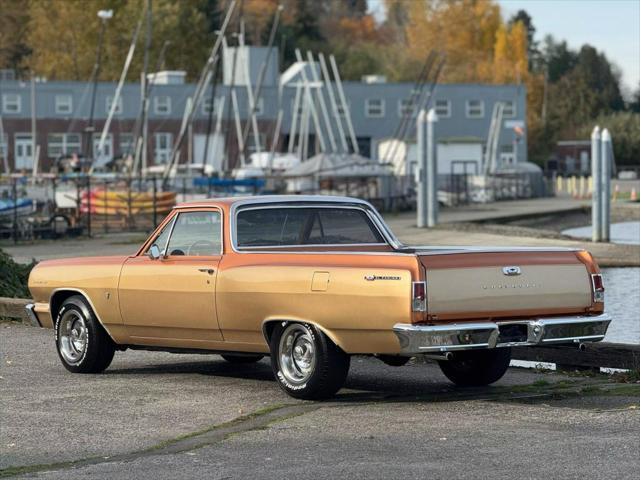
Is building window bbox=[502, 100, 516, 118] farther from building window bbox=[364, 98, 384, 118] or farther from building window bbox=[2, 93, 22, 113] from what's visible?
building window bbox=[2, 93, 22, 113]

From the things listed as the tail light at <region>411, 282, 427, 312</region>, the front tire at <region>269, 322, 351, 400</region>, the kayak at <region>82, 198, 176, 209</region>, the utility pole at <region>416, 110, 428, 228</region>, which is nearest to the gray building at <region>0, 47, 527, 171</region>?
the kayak at <region>82, 198, 176, 209</region>

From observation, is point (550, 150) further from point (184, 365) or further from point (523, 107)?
point (184, 365)

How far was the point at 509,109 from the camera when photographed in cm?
10594

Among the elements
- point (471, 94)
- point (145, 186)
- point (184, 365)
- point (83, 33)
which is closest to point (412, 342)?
point (184, 365)

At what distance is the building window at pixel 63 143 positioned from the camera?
301 ft

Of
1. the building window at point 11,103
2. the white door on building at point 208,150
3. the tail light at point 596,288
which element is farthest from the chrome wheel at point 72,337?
the building window at point 11,103

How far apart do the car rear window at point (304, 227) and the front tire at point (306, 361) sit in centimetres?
116

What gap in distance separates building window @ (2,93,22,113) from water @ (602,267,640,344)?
64.2 meters

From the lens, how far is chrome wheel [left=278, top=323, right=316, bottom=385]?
1156cm

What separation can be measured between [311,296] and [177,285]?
66.4 inches

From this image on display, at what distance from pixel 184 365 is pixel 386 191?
45506 mm

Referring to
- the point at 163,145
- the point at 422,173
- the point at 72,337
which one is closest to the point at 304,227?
the point at 72,337

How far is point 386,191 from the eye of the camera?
59594 millimetres

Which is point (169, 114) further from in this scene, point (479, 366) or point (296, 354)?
point (296, 354)
